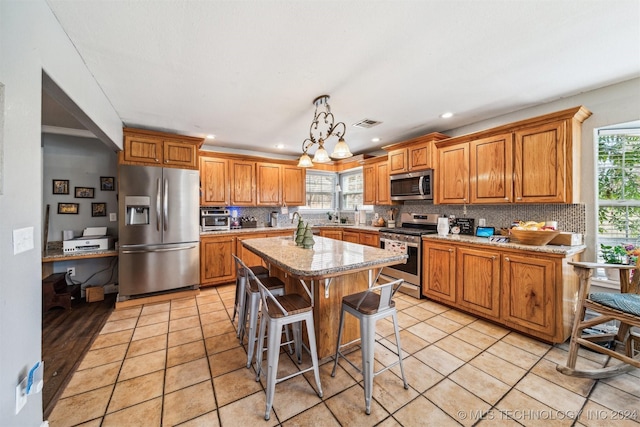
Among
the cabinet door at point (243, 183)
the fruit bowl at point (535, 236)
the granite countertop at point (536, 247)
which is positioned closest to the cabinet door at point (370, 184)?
the granite countertop at point (536, 247)

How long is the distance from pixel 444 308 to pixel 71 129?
552cm

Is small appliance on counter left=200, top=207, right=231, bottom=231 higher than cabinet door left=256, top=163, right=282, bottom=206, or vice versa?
cabinet door left=256, top=163, right=282, bottom=206

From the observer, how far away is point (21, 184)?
3.94ft

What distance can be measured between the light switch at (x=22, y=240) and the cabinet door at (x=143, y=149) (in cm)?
250

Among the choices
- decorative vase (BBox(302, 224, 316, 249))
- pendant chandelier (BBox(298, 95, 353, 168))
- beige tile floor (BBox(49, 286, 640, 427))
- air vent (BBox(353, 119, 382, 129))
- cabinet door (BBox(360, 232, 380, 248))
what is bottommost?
beige tile floor (BBox(49, 286, 640, 427))

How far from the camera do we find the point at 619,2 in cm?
146

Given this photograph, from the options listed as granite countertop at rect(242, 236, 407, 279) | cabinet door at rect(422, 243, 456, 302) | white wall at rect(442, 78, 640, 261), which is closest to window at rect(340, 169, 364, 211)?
cabinet door at rect(422, 243, 456, 302)

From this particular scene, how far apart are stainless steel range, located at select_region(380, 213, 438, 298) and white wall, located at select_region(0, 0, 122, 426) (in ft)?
11.9

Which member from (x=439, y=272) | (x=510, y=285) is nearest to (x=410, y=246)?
(x=439, y=272)

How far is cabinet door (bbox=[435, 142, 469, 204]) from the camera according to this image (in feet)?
10.8

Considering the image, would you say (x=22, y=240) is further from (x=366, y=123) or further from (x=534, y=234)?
(x=534, y=234)

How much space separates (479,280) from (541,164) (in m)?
1.40

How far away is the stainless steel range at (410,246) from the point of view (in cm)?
353

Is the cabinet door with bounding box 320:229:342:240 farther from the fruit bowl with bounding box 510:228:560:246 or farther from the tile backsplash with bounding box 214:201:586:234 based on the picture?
the fruit bowl with bounding box 510:228:560:246
